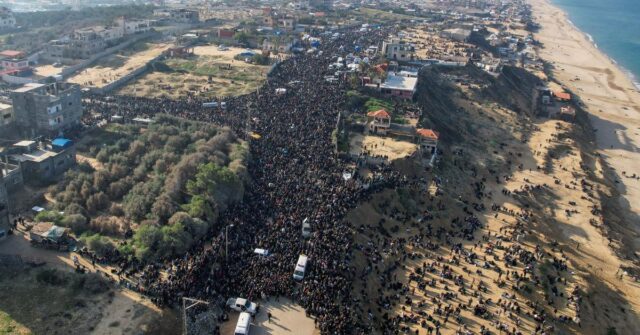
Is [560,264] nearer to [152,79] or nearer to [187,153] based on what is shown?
[187,153]

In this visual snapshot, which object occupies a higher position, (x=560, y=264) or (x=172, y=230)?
(x=172, y=230)

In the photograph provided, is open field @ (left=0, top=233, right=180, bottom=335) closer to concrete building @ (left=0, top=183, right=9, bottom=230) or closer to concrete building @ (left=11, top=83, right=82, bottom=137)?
concrete building @ (left=0, top=183, right=9, bottom=230)

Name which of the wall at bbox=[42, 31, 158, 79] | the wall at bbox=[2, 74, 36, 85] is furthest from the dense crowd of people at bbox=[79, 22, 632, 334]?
the wall at bbox=[42, 31, 158, 79]

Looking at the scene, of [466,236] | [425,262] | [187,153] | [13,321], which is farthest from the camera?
[187,153]

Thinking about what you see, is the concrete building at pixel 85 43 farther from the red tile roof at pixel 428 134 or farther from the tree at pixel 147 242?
the tree at pixel 147 242

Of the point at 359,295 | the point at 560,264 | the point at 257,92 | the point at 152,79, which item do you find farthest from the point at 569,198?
the point at 152,79
